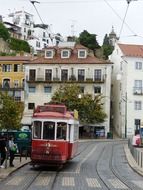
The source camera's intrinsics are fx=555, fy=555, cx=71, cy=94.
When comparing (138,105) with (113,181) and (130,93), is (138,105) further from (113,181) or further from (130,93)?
(113,181)

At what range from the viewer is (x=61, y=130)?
2955 cm

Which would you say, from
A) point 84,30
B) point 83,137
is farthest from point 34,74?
point 84,30

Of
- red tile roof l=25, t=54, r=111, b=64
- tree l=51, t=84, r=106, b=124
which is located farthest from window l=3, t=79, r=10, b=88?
tree l=51, t=84, r=106, b=124

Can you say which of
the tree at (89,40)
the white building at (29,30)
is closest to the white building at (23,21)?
the white building at (29,30)

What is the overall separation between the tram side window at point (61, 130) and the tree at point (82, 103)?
169ft

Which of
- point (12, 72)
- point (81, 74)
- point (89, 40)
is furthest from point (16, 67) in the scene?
point (89, 40)

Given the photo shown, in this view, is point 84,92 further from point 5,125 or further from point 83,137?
point 5,125

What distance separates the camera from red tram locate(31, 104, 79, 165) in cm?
2900

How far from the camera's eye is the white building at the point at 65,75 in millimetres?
86750

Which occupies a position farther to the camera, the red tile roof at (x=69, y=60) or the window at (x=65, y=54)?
the window at (x=65, y=54)

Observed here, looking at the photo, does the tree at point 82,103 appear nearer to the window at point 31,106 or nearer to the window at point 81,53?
the window at point 31,106

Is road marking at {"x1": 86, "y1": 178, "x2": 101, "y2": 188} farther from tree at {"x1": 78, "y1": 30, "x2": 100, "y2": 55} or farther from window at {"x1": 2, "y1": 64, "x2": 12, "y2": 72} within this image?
tree at {"x1": 78, "y1": 30, "x2": 100, "y2": 55}

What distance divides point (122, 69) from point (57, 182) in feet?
223

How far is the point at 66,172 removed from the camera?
96.5 feet
